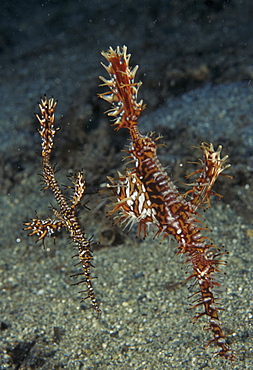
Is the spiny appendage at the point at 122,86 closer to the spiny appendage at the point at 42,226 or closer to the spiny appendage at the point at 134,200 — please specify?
the spiny appendage at the point at 134,200

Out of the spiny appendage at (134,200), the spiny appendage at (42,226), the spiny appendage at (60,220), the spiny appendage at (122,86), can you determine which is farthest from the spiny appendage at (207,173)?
the spiny appendage at (42,226)

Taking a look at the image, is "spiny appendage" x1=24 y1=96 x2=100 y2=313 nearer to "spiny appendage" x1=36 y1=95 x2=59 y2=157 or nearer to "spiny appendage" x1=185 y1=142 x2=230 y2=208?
"spiny appendage" x1=36 y1=95 x2=59 y2=157

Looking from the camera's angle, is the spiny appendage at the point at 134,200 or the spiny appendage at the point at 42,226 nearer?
the spiny appendage at the point at 134,200

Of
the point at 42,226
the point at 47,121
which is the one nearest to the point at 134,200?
the point at 42,226

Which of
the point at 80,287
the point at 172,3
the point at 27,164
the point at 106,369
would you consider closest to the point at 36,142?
the point at 27,164

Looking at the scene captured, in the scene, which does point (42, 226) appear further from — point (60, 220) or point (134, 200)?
point (134, 200)

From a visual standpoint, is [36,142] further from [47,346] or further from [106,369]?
[106,369]
